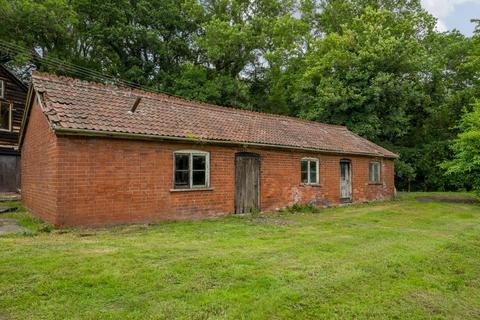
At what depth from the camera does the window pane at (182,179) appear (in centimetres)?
1086

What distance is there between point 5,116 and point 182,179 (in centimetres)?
1504

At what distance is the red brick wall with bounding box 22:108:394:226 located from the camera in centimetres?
880

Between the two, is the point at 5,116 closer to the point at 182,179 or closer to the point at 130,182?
the point at 130,182

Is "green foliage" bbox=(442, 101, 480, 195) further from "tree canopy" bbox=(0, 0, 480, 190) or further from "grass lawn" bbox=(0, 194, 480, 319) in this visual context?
"grass lawn" bbox=(0, 194, 480, 319)

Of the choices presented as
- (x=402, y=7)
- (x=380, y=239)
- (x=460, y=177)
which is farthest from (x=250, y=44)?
(x=380, y=239)

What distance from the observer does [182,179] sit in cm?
1097

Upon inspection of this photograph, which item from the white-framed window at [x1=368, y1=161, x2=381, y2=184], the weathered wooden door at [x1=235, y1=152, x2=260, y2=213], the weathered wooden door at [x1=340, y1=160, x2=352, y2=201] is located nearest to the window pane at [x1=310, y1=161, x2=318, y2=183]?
the weathered wooden door at [x1=340, y1=160, x2=352, y2=201]

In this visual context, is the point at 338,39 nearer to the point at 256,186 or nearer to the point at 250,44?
the point at 250,44

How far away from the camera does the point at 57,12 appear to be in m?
25.2

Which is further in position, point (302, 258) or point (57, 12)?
point (57, 12)

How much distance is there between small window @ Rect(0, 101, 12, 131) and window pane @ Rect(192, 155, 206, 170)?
1457 cm

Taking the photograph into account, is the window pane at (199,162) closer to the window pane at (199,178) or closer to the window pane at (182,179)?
the window pane at (199,178)

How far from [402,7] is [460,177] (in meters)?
21.3

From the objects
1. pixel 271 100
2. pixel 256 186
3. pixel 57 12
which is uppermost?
pixel 57 12
